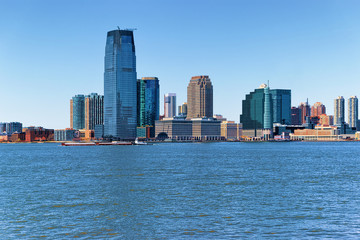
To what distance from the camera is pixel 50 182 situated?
74812mm

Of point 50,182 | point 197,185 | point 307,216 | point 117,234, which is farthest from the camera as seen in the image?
point 50,182

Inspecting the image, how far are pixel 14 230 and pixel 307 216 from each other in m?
25.5

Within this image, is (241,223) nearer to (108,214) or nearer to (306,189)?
(108,214)

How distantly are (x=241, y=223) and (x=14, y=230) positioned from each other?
1875 cm

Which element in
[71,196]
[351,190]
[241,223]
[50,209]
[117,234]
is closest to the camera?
[117,234]

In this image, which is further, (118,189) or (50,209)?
(118,189)

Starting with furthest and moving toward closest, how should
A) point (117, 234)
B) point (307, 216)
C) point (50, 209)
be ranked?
point (50, 209) < point (307, 216) < point (117, 234)

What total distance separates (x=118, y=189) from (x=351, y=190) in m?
30.4

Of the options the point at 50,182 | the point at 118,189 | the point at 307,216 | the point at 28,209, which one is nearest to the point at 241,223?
the point at 307,216

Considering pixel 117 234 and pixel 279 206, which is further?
pixel 279 206

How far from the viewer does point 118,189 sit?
6494cm

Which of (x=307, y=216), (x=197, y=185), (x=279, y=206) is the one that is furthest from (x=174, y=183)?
(x=307, y=216)

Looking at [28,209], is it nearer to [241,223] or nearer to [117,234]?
[117,234]

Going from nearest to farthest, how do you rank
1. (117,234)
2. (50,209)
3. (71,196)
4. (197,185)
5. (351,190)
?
(117,234) < (50,209) < (71,196) < (351,190) < (197,185)
